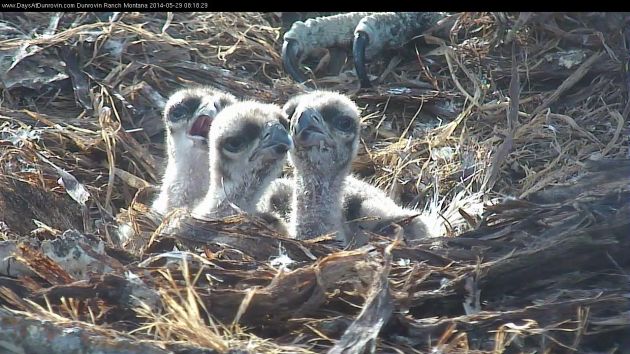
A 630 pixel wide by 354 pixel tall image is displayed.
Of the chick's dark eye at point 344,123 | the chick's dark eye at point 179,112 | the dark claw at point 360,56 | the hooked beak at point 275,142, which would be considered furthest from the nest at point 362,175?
the chick's dark eye at point 344,123

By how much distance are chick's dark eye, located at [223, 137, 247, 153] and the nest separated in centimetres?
44

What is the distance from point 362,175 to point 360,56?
74cm

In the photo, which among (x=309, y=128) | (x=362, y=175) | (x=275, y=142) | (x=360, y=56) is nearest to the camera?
(x=275, y=142)

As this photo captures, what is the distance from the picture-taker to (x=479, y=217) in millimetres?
4488

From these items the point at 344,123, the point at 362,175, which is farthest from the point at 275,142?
the point at 362,175

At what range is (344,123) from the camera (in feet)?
15.8

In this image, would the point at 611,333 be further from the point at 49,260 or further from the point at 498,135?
the point at 498,135

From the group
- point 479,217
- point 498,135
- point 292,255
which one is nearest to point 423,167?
point 498,135

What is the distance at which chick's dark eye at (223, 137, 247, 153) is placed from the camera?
15.3ft

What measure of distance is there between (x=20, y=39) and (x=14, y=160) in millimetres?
1518

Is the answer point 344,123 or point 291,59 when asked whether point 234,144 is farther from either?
point 291,59

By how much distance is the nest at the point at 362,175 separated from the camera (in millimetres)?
3523

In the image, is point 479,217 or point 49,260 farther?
point 479,217
